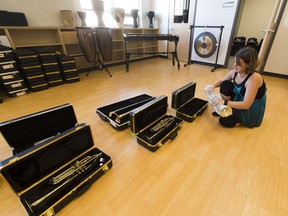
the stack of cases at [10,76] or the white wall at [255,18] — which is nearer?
the stack of cases at [10,76]

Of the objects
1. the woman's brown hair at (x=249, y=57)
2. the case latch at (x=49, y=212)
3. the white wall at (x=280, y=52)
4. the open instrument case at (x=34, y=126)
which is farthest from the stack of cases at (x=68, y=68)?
the white wall at (x=280, y=52)

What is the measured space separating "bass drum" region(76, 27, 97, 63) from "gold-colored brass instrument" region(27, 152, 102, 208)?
2.71m

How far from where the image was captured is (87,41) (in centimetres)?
322

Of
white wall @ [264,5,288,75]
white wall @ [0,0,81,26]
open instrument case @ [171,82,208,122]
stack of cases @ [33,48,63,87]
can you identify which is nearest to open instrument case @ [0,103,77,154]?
open instrument case @ [171,82,208,122]

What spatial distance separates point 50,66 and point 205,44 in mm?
3720

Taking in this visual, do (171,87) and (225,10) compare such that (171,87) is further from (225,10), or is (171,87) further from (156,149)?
(225,10)

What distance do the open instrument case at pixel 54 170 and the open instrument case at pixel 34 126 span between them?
1.16 ft

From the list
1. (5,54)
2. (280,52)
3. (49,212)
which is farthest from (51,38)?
(280,52)

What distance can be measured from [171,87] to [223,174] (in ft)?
6.32

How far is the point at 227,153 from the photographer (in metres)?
1.42

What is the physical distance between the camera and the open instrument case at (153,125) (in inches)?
56.9

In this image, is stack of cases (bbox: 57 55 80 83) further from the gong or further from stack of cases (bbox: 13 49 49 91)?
the gong

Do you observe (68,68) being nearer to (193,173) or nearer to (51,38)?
(51,38)

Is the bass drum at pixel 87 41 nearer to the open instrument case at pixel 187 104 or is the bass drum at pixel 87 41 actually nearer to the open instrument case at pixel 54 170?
the open instrument case at pixel 187 104
